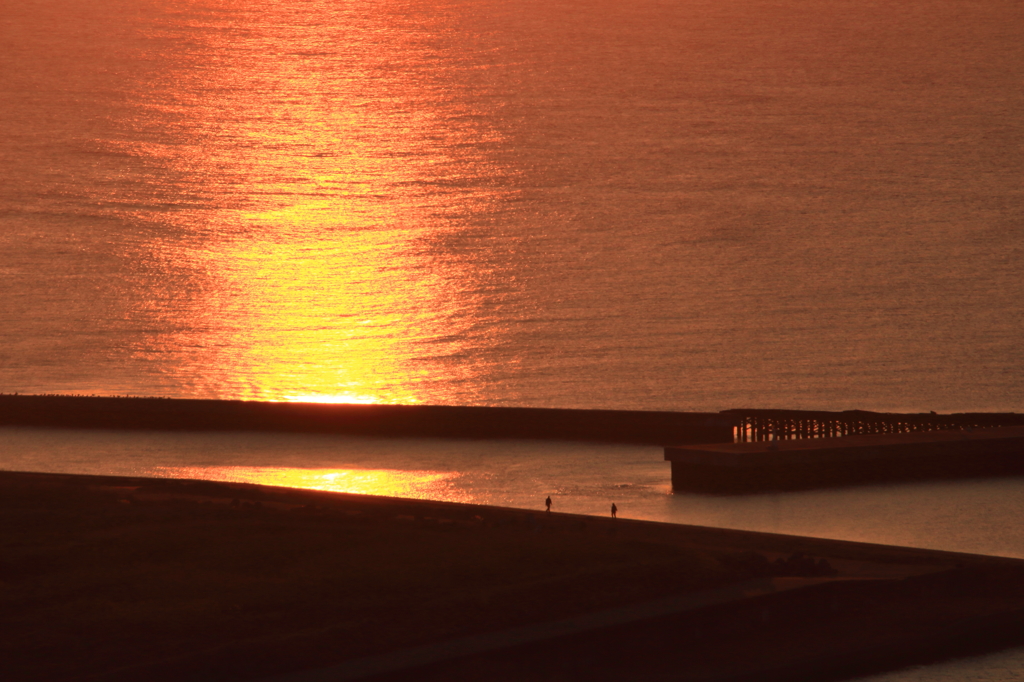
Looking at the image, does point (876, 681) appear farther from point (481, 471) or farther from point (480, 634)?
point (481, 471)

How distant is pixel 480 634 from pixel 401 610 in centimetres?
115

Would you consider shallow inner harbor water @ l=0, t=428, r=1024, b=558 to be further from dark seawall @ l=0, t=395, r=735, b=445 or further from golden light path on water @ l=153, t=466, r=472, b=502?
dark seawall @ l=0, t=395, r=735, b=445

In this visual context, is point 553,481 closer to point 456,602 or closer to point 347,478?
point 347,478

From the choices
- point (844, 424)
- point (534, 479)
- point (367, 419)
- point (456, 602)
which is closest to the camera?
point (456, 602)

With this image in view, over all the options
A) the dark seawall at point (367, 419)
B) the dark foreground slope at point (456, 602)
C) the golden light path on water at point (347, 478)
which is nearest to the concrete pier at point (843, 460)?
the golden light path on water at point (347, 478)

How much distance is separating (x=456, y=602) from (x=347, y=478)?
2403 centimetres

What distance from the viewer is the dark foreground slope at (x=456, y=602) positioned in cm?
1413

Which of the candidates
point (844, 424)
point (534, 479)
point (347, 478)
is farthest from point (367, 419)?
point (844, 424)

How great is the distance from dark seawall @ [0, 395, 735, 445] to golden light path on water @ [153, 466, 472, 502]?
7.87 meters

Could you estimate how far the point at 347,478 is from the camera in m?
39.2

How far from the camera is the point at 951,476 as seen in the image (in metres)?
34.0

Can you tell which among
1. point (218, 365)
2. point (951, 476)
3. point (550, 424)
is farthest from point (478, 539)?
point (218, 365)

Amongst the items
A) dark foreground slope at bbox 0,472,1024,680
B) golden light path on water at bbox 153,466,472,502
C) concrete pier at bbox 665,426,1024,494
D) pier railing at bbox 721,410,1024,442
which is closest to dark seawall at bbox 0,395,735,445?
pier railing at bbox 721,410,1024,442

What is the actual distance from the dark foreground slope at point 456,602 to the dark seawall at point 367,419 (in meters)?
23.3
